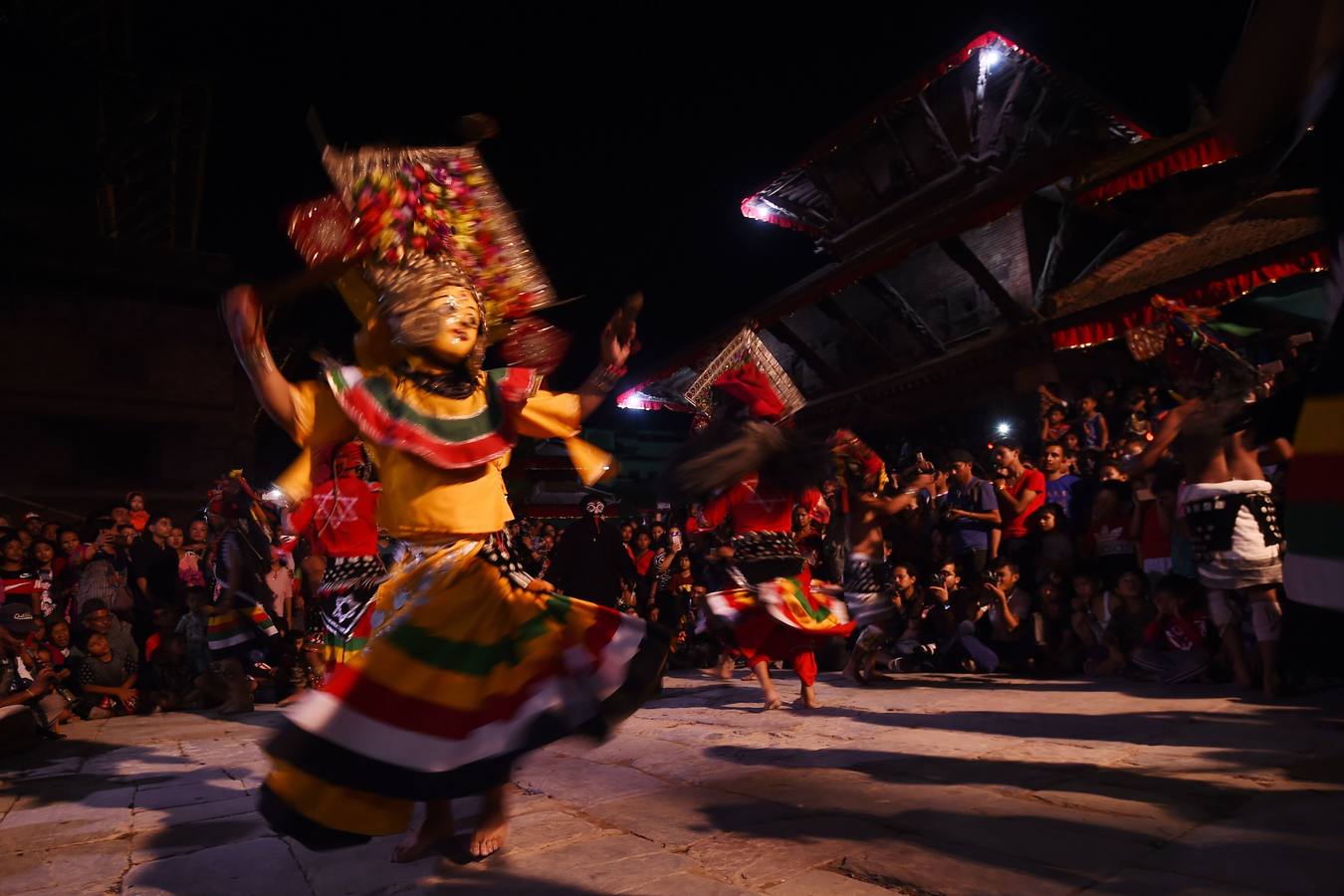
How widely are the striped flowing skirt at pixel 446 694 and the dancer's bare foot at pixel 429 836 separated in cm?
37

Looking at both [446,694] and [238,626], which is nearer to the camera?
[446,694]

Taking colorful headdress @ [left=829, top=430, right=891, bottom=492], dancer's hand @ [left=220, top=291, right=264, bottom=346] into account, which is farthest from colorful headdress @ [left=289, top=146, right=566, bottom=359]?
colorful headdress @ [left=829, top=430, right=891, bottom=492]

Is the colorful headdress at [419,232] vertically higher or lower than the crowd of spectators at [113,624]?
higher

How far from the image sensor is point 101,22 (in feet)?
56.0

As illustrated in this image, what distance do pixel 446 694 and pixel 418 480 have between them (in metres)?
0.72

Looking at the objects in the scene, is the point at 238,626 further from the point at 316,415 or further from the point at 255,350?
the point at 255,350

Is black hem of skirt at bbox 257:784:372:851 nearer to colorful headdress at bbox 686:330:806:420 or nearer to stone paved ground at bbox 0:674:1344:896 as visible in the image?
stone paved ground at bbox 0:674:1344:896

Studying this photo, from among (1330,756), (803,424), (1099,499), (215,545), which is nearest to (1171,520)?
(1099,499)

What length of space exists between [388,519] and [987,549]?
6398 millimetres

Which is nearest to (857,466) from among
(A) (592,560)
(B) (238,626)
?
(A) (592,560)

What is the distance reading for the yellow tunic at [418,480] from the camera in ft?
8.42

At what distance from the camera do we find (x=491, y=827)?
2379 millimetres

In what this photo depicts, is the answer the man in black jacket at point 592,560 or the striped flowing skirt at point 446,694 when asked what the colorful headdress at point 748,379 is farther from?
the striped flowing skirt at point 446,694

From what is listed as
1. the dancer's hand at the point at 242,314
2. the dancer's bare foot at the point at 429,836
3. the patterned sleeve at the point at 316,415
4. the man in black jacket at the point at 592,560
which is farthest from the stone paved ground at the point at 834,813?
the man in black jacket at the point at 592,560
